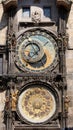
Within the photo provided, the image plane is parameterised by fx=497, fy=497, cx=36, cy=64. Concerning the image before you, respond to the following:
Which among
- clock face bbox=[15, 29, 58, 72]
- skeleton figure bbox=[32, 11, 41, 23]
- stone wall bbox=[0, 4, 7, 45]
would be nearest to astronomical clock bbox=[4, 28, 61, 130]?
clock face bbox=[15, 29, 58, 72]

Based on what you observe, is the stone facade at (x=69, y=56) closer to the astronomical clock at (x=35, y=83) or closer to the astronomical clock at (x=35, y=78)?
the astronomical clock at (x=35, y=78)

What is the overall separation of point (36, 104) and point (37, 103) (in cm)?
7

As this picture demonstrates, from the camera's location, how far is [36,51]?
76.6 ft

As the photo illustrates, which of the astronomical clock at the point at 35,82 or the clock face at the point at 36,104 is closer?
the astronomical clock at the point at 35,82

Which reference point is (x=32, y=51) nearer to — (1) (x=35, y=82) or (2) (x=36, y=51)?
(2) (x=36, y=51)

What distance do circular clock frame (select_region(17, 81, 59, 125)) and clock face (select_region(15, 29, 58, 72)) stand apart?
2.91 ft

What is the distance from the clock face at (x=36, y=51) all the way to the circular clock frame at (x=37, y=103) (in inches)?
34.9

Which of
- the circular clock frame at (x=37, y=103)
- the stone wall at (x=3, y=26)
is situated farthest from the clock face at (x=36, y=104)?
the stone wall at (x=3, y=26)

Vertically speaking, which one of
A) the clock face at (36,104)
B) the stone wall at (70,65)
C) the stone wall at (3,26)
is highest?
the stone wall at (3,26)

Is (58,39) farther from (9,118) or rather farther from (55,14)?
(9,118)

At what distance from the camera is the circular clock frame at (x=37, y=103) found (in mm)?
22422

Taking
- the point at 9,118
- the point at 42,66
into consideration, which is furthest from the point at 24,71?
the point at 9,118

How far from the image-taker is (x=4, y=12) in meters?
24.2

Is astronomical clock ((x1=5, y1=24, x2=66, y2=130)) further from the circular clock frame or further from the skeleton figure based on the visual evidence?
the skeleton figure
